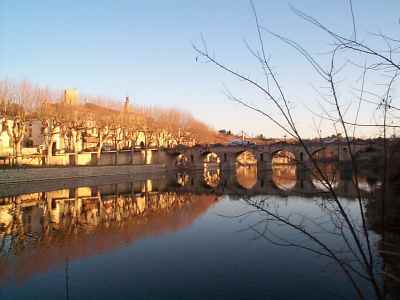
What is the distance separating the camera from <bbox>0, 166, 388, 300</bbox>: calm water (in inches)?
312

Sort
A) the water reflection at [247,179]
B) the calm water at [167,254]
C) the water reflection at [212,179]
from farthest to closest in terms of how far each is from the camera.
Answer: the water reflection at [212,179] → the water reflection at [247,179] → the calm water at [167,254]

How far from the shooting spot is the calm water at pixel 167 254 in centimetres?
793

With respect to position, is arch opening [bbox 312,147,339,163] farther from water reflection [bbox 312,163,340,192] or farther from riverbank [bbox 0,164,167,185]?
riverbank [bbox 0,164,167,185]

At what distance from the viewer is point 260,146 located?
177ft

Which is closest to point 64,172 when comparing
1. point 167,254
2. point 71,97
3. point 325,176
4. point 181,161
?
point 71,97

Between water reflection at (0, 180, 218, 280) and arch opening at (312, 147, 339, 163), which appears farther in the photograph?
water reflection at (0, 180, 218, 280)

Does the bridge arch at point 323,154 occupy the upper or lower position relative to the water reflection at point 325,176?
upper

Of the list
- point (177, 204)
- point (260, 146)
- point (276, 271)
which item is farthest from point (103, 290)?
point (260, 146)

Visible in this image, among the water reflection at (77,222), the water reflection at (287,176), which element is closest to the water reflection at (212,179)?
the water reflection at (77,222)

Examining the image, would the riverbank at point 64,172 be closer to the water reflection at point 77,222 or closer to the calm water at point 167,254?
the water reflection at point 77,222

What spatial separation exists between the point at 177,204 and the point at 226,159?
35.7 metres

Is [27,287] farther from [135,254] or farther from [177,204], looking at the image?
[177,204]

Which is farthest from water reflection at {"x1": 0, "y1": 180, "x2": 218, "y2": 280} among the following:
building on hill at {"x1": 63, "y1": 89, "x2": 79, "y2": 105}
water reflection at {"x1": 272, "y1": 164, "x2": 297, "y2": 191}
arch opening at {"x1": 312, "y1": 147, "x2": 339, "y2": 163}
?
building on hill at {"x1": 63, "y1": 89, "x2": 79, "y2": 105}

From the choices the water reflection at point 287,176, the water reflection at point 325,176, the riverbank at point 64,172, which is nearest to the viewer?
the water reflection at point 325,176
